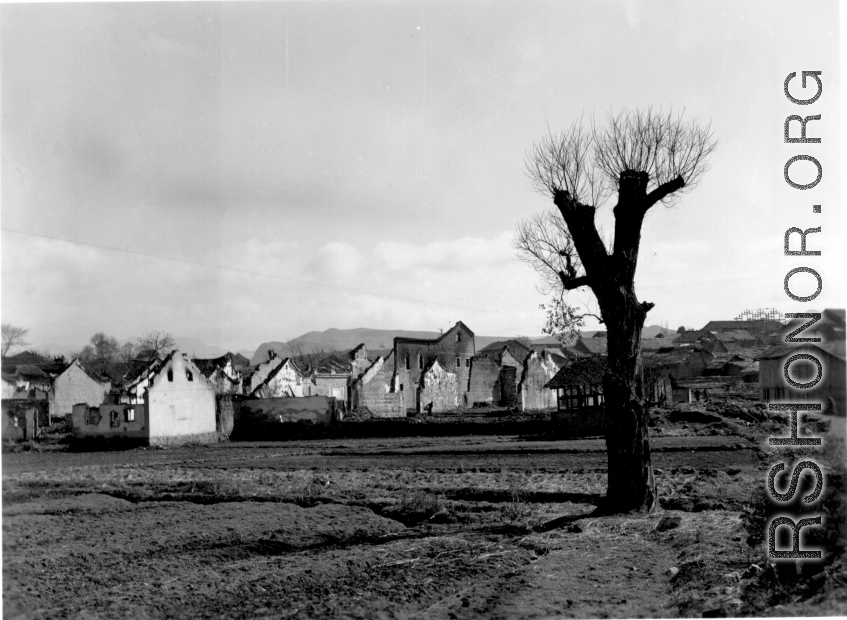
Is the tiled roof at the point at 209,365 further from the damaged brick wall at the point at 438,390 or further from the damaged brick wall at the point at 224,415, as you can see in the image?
the damaged brick wall at the point at 438,390

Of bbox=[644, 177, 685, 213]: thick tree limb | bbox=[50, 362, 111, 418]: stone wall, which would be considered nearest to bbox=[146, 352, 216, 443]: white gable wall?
bbox=[50, 362, 111, 418]: stone wall

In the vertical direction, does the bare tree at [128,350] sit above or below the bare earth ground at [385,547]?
above

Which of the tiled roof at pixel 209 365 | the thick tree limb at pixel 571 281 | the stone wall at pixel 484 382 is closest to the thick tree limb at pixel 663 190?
the thick tree limb at pixel 571 281

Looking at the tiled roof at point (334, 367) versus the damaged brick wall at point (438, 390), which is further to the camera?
the tiled roof at point (334, 367)

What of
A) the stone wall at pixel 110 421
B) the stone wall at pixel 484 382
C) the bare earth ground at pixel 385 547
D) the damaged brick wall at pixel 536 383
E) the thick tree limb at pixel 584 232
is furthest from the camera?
the stone wall at pixel 484 382

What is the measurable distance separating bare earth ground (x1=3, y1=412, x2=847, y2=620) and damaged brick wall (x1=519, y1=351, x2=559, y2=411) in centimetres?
2630

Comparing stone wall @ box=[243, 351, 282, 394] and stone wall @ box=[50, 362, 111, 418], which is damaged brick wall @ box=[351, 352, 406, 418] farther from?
stone wall @ box=[50, 362, 111, 418]

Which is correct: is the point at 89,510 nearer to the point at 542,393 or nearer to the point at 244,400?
the point at 244,400

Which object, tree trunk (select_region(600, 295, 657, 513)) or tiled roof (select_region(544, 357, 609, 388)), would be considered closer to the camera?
tree trunk (select_region(600, 295, 657, 513))

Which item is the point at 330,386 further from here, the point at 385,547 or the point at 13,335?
the point at 385,547

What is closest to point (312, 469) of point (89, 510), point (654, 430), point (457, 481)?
point (457, 481)

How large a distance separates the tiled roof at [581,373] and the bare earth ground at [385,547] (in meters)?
15.9

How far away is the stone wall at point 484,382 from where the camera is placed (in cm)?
4967

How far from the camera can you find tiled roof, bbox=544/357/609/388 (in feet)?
113
